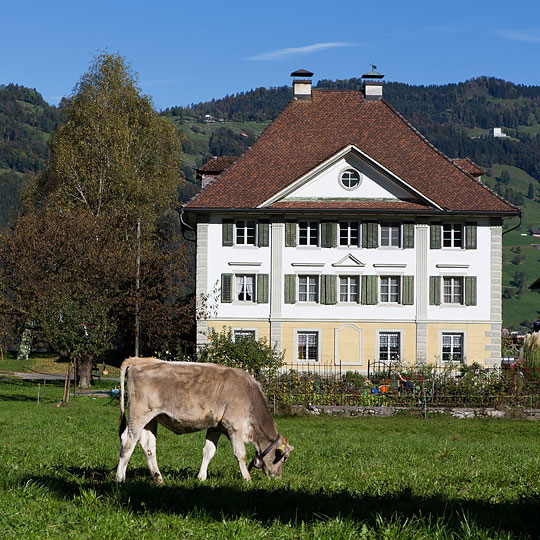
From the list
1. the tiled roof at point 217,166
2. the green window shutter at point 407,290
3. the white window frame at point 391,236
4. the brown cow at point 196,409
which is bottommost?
the brown cow at point 196,409

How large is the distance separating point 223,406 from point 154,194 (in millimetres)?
44955

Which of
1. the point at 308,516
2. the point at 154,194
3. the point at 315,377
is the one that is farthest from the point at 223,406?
the point at 154,194

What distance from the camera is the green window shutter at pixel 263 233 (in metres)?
41.7

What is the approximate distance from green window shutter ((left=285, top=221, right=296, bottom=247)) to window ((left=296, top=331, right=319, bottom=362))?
421 centimetres

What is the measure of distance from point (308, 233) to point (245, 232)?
9.74 ft

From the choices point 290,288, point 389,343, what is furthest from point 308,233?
point 389,343

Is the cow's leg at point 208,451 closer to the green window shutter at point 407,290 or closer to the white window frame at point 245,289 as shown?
the white window frame at point 245,289

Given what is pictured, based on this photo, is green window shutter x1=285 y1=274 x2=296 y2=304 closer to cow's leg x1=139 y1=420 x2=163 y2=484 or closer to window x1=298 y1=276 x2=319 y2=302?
window x1=298 y1=276 x2=319 y2=302

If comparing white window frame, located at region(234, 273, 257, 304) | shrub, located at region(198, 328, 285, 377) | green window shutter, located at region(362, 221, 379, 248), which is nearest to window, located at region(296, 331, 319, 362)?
white window frame, located at region(234, 273, 257, 304)

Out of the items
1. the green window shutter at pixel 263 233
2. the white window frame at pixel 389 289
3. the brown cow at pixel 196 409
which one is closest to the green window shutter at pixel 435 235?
the white window frame at pixel 389 289

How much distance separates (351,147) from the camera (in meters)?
40.9

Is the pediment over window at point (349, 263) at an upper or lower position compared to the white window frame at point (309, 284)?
upper

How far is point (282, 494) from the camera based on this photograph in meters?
9.48

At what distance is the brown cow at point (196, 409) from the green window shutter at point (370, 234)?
30782 millimetres
